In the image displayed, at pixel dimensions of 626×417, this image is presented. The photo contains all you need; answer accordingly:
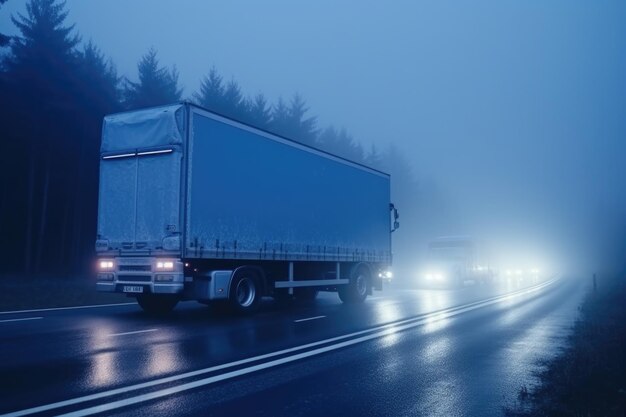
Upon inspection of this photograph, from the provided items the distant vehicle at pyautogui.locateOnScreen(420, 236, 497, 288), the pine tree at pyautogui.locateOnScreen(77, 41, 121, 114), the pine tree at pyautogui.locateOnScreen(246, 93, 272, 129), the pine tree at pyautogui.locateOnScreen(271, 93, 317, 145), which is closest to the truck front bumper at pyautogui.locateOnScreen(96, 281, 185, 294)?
the distant vehicle at pyautogui.locateOnScreen(420, 236, 497, 288)

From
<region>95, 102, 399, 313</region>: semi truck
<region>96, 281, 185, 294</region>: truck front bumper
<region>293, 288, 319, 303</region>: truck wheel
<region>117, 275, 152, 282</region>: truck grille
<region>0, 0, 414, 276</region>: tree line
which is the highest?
<region>0, 0, 414, 276</region>: tree line

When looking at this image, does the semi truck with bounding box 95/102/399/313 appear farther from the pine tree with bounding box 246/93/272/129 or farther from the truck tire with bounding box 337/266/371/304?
the pine tree with bounding box 246/93/272/129

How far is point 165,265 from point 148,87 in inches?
1035

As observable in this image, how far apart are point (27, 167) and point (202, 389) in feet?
97.0

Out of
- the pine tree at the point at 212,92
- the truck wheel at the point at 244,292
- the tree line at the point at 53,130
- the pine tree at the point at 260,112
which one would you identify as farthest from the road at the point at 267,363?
the pine tree at the point at 260,112

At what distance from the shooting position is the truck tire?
17891mm

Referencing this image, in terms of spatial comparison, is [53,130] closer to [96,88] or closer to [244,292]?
[96,88]

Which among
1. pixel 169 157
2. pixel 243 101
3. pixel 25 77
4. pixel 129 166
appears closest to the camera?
pixel 169 157

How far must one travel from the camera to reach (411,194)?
78.5 m

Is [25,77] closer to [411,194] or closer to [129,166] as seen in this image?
[129,166]

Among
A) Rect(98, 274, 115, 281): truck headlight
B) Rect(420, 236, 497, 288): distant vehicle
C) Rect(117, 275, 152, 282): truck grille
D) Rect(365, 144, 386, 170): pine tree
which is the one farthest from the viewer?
Rect(365, 144, 386, 170): pine tree

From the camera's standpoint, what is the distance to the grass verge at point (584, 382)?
5023 millimetres

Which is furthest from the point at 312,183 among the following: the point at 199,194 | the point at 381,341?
the point at 381,341

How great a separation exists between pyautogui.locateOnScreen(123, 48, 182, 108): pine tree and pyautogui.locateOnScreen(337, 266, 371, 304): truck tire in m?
21.5
